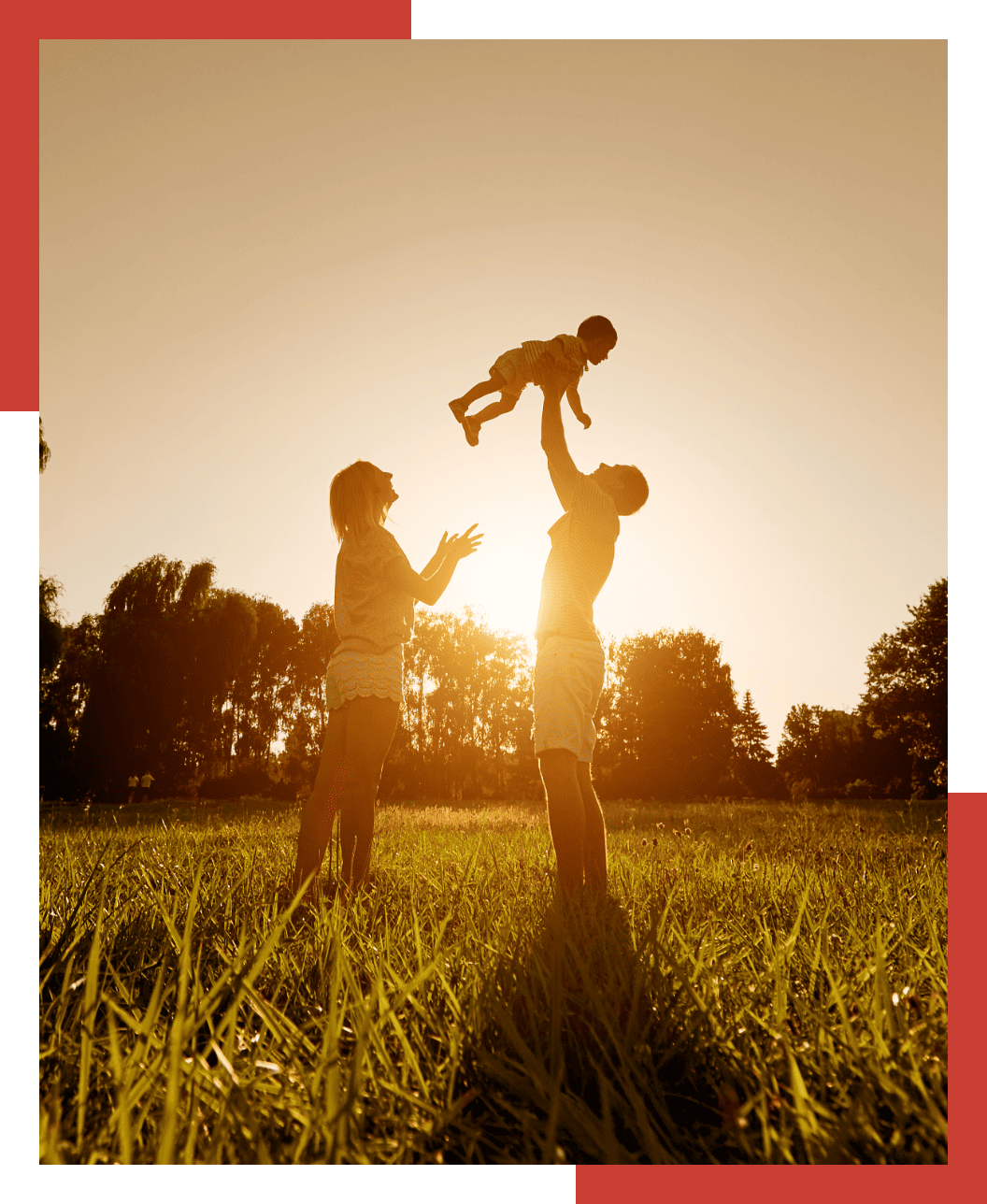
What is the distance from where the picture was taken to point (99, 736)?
15.3 meters

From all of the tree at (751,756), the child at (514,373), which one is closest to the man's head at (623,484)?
the child at (514,373)

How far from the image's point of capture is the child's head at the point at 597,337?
325 centimetres

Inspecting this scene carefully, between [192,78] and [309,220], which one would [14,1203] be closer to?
[309,220]

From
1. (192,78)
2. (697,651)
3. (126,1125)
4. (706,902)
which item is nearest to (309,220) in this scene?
Result: (192,78)

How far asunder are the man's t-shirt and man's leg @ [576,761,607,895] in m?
0.62

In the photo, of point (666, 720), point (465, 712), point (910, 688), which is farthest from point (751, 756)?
point (910, 688)

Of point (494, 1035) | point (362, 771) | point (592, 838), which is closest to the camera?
point (494, 1035)

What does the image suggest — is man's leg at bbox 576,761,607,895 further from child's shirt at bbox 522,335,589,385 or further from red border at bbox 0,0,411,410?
red border at bbox 0,0,411,410

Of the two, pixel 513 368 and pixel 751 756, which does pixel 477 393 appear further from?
pixel 751 756

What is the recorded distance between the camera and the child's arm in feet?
10.8

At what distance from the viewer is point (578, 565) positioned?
3.20 metres

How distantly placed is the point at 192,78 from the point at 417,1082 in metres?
3.34

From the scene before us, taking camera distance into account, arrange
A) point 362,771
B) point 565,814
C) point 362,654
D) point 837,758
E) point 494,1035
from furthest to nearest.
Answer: point 837,758
point 362,654
point 362,771
point 565,814
point 494,1035

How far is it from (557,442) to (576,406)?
24 cm
